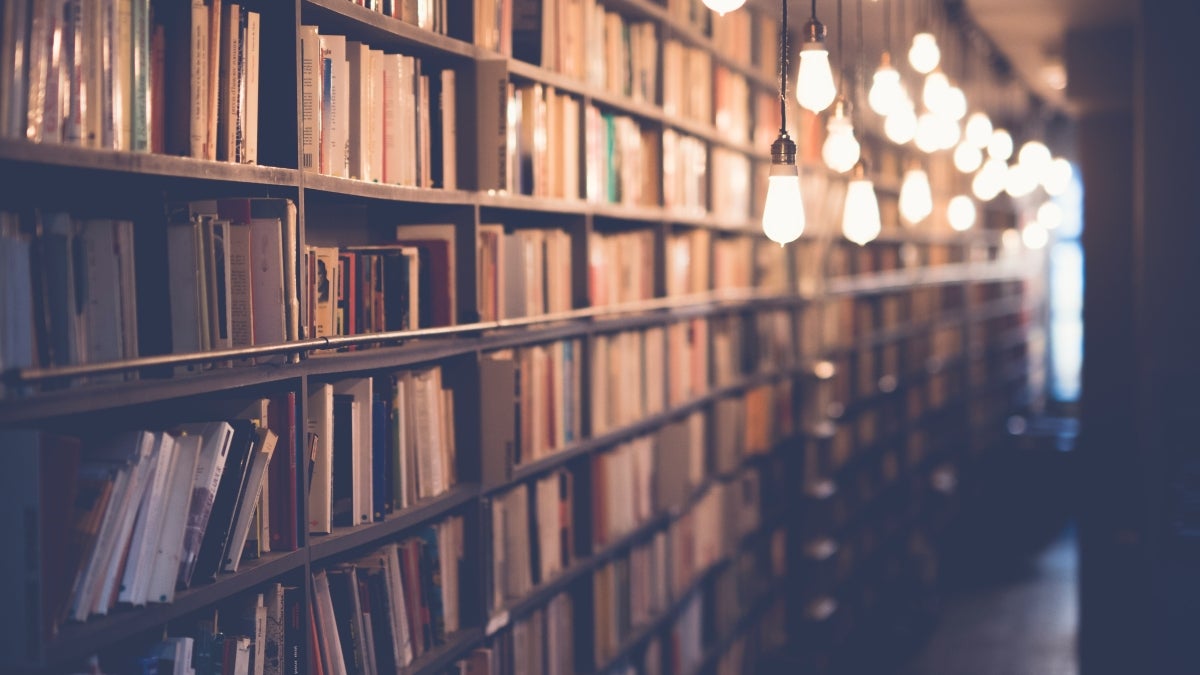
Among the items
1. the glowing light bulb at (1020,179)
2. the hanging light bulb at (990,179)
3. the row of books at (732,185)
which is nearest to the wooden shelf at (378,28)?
the row of books at (732,185)

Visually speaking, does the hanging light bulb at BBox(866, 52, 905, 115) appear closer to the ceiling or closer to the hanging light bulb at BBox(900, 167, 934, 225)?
the hanging light bulb at BBox(900, 167, 934, 225)

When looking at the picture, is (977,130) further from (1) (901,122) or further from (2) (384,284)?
(2) (384,284)

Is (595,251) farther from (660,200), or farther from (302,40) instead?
(302,40)

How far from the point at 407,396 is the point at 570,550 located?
107 cm

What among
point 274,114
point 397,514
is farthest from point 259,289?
point 397,514

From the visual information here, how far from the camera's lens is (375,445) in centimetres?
236

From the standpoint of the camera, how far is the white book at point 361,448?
2.28 m

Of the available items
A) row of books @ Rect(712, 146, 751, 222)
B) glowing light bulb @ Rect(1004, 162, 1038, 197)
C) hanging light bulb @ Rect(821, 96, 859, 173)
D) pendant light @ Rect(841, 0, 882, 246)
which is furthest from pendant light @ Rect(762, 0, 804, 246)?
glowing light bulb @ Rect(1004, 162, 1038, 197)

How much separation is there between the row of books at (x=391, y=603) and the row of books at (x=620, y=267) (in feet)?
3.30

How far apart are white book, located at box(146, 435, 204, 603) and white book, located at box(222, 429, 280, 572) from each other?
0.13 meters

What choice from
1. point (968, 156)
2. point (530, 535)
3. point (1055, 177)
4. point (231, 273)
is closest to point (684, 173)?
point (968, 156)

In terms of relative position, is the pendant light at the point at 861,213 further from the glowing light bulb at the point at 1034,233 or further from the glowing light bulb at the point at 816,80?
the glowing light bulb at the point at 1034,233

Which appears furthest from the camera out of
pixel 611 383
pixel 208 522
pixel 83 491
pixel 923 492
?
pixel 923 492

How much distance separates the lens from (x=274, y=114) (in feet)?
6.72
